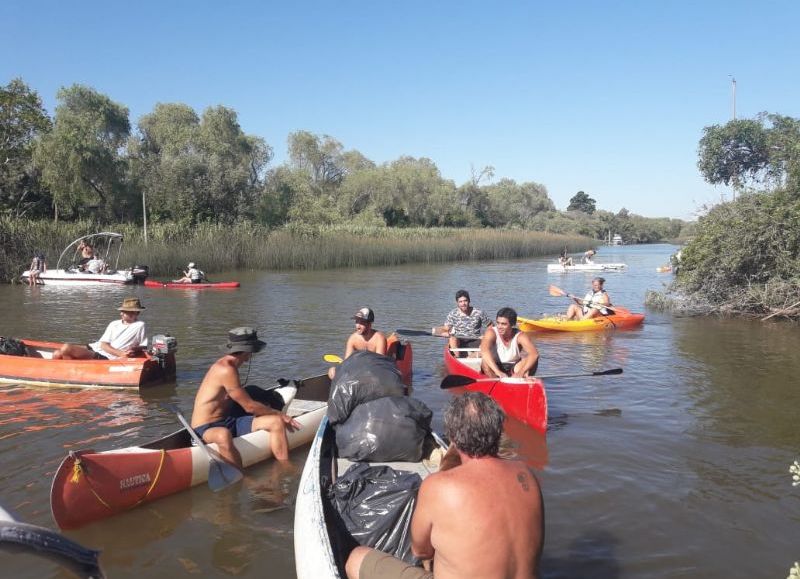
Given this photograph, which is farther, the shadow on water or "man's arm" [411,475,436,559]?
the shadow on water

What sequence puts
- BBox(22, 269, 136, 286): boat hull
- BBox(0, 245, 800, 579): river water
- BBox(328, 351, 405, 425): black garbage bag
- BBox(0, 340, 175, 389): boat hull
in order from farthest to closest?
BBox(22, 269, 136, 286): boat hull < BBox(0, 340, 175, 389): boat hull < BBox(328, 351, 405, 425): black garbage bag < BBox(0, 245, 800, 579): river water

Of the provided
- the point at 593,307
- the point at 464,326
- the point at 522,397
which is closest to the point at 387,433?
the point at 522,397

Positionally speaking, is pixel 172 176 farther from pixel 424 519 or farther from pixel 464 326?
pixel 424 519

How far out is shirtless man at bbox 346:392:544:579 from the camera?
8.76ft

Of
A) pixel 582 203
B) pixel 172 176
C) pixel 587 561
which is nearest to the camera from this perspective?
pixel 587 561

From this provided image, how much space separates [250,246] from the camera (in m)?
31.5

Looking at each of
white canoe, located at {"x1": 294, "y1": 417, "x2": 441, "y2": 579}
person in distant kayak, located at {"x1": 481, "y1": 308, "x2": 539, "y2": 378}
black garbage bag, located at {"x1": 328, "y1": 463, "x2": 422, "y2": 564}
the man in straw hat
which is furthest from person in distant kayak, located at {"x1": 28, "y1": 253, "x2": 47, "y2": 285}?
black garbage bag, located at {"x1": 328, "y1": 463, "x2": 422, "y2": 564}

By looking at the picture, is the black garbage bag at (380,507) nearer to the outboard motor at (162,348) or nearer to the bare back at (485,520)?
the bare back at (485,520)

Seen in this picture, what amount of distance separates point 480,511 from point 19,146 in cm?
3780

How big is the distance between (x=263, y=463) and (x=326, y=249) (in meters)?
27.5

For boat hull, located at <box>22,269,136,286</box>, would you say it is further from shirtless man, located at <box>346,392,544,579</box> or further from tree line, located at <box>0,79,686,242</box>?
shirtless man, located at <box>346,392,544,579</box>

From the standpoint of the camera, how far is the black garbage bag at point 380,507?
3963 millimetres

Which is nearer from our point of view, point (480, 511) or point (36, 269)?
point (480, 511)

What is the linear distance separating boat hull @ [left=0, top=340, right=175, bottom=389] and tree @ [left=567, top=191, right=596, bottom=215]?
145368 millimetres
